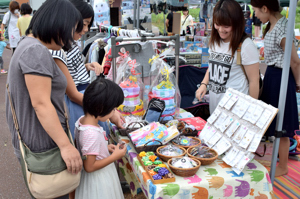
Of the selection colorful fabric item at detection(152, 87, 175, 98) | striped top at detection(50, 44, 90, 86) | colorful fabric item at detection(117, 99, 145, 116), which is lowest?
colorful fabric item at detection(117, 99, 145, 116)

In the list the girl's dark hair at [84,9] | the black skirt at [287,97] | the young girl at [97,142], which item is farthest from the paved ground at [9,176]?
the girl's dark hair at [84,9]

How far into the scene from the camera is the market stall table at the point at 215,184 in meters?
1.52

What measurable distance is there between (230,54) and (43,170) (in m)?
1.58

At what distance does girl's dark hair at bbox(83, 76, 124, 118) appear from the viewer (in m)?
1.68

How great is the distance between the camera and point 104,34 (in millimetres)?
4828

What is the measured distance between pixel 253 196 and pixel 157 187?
626mm

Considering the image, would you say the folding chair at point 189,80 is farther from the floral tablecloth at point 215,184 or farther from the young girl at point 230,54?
the floral tablecloth at point 215,184

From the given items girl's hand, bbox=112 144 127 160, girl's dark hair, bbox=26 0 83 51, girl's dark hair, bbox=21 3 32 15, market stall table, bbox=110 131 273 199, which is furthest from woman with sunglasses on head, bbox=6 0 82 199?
girl's dark hair, bbox=21 3 32 15

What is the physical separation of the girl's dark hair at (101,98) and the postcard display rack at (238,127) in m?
0.72

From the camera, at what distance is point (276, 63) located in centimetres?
254

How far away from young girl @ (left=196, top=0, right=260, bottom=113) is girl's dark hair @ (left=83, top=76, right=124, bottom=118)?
38.0 inches

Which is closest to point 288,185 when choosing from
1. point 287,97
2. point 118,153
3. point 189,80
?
point 287,97

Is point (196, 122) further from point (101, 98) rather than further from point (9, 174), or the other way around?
point (9, 174)

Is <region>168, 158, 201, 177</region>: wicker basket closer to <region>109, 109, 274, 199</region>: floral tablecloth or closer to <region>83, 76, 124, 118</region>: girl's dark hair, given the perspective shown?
<region>109, 109, 274, 199</region>: floral tablecloth
